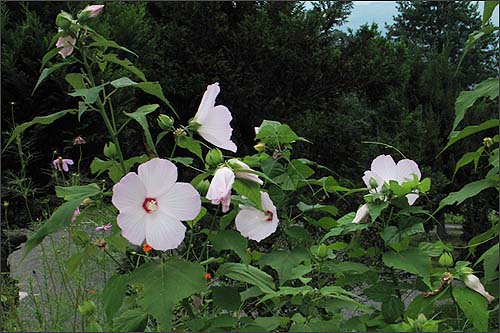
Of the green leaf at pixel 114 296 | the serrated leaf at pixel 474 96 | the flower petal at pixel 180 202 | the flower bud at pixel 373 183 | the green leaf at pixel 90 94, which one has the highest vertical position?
the serrated leaf at pixel 474 96

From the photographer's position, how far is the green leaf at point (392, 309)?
1.19 metres

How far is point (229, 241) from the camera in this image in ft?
3.35

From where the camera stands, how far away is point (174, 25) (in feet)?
21.4

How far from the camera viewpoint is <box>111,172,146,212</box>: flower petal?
0.94 metres

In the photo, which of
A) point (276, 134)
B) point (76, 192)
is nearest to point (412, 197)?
point (276, 134)

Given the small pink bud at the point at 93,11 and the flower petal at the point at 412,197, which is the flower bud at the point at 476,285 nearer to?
the flower petal at the point at 412,197

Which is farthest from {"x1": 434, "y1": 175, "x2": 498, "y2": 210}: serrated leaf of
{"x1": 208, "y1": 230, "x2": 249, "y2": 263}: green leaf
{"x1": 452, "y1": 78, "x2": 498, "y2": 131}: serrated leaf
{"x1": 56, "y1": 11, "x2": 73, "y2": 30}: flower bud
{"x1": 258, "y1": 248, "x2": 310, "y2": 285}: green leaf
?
{"x1": 56, "y1": 11, "x2": 73, "y2": 30}: flower bud

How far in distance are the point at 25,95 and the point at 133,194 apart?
311cm

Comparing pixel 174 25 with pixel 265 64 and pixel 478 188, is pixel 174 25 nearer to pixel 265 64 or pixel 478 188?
pixel 265 64

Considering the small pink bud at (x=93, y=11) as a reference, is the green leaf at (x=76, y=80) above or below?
below

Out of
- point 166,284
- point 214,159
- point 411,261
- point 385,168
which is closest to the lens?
point 166,284

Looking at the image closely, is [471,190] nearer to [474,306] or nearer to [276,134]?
[474,306]

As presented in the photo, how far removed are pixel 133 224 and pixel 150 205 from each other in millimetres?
38

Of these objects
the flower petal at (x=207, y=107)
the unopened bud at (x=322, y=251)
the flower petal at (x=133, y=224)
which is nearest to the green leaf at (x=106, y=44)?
the flower petal at (x=207, y=107)
